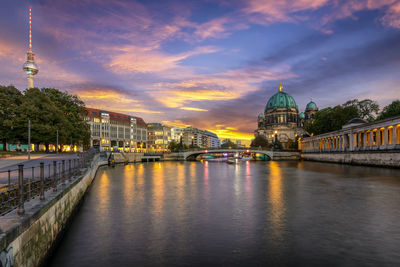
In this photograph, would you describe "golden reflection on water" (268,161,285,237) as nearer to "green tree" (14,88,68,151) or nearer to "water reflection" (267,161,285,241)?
"water reflection" (267,161,285,241)

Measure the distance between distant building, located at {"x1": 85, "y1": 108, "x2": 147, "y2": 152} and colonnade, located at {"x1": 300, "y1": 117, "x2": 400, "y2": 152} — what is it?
86.8 m

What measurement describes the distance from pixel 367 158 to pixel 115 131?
370 feet

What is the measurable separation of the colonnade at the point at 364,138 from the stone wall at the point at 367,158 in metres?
2.09

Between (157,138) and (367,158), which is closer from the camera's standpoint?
(367,158)

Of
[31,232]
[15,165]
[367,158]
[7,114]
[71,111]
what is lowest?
[367,158]

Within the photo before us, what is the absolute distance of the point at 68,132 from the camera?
2344 inches

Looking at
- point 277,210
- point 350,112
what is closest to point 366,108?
point 350,112

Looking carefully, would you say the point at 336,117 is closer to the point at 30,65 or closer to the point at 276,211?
the point at 276,211

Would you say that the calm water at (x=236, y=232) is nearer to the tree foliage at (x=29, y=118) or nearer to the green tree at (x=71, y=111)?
the tree foliage at (x=29, y=118)

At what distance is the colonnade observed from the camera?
57312 mm

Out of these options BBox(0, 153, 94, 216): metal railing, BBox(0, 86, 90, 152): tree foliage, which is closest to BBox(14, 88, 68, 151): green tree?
BBox(0, 86, 90, 152): tree foliage

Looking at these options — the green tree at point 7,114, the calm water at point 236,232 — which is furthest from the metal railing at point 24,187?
the green tree at point 7,114

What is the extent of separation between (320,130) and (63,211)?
108752 mm

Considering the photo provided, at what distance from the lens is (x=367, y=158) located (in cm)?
6072
